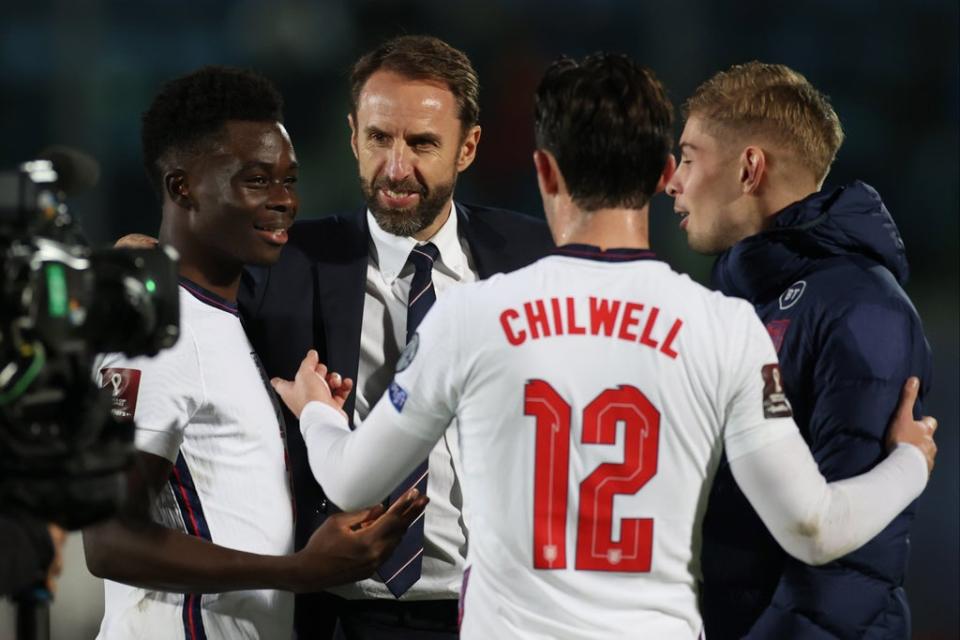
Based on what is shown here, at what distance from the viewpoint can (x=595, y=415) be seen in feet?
6.26

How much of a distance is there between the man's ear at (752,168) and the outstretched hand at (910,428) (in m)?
0.58

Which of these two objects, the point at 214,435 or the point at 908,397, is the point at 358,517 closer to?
the point at 214,435

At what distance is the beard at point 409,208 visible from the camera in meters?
2.83

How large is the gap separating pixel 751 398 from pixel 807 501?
17 centimetres

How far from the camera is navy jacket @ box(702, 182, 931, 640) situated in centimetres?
239

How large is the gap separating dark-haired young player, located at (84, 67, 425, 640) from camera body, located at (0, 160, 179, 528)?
1.23ft

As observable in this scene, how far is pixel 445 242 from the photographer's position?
2895 millimetres

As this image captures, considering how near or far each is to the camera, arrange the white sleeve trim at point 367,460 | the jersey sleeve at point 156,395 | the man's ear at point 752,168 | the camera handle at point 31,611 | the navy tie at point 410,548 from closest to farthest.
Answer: the camera handle at point 31,611, the white sleeve trim at point 367,460, the jersey sleeve at point 156,395, the navy tie at point 410,548, the man's ear at point 752,168

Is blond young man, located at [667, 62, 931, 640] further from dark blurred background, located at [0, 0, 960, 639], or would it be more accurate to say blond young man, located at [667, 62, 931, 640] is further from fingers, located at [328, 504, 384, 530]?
dark blurred background, located at [0, 0, 960, 639]

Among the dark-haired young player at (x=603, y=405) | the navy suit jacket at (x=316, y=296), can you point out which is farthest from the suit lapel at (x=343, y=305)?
the dark-haired young player at (x=603, y=405)

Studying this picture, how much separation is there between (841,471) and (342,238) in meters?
1.18

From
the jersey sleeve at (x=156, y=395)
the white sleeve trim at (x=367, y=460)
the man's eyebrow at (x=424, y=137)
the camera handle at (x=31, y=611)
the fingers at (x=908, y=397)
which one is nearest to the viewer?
the camera handle at (x=31, y=611)

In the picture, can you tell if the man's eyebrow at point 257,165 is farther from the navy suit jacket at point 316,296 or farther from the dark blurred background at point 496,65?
the dark blurred background at point 496,65

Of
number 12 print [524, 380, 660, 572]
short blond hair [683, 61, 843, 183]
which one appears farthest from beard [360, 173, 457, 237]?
number 12 print [524, 380, 660, 572]
